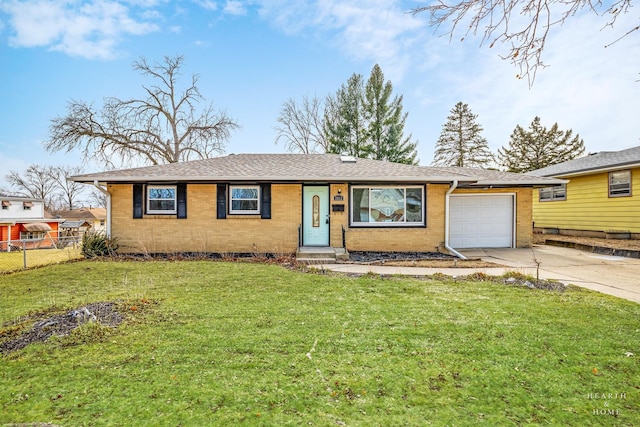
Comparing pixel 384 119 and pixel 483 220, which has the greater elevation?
pixel 384 119

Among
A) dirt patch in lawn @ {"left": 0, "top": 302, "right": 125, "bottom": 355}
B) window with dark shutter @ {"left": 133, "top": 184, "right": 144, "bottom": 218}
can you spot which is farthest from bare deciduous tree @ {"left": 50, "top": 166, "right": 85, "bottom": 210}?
dirt patch in lawn @ {"left": 0, "top": 302, "right": 125, "bottom": 355}

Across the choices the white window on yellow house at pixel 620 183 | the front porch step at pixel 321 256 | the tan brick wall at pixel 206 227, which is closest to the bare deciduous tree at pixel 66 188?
the tan brick wall at pixel 206 227

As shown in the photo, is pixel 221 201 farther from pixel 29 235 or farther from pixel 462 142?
pixel 29 235

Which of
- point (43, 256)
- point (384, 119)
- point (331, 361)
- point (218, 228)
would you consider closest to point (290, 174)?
point (218, 228)

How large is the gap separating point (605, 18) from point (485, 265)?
6.39 metres

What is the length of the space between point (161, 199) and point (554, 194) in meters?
18.1

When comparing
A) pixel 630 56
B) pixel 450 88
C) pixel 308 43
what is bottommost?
pixel 630 56

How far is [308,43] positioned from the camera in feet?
48.2

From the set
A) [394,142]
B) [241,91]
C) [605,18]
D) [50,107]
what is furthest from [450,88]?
[50,107]

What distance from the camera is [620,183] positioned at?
13031 mm

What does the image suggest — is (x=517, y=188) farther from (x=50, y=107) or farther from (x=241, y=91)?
(x=50, y=107)

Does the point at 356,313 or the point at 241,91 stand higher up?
the point at 241,91

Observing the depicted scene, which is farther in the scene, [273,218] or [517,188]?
[517,188]

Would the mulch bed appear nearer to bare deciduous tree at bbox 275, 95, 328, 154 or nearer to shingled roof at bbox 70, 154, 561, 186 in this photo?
shingled roof at bbox 70, 154, 561, 186
